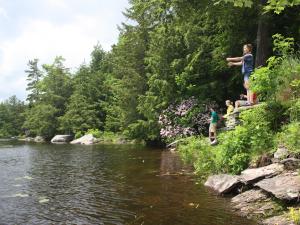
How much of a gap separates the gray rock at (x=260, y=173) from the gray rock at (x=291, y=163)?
13 centimetres

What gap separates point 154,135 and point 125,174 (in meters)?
15.5

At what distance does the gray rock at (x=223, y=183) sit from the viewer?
10.4 m

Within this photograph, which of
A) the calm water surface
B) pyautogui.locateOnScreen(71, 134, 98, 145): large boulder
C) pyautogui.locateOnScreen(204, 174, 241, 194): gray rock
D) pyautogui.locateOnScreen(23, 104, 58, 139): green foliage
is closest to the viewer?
the calm water surface

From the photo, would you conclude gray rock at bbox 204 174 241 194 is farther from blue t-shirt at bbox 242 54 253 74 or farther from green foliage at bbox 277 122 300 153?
blue t-shirt at bbox 242 54 253 74

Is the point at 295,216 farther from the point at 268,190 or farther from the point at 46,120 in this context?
the point at 46,120

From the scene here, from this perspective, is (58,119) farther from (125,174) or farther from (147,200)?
(147,200)

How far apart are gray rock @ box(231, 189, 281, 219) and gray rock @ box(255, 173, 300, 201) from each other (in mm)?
245

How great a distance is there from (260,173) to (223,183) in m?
1.51

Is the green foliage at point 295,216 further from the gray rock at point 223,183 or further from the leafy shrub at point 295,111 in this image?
the leafy shrub at point 295,111

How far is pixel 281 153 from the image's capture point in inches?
389

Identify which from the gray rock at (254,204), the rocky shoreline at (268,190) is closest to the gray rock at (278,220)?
the rocky shoreline at (268,190)

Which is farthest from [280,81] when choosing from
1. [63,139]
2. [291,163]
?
[63,139]

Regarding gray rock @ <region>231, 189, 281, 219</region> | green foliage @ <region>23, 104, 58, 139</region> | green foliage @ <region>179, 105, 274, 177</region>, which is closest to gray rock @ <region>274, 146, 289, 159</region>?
green foliage @ <region>179, 105, 274, 177</region>

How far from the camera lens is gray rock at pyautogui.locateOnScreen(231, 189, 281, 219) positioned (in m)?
8.32
